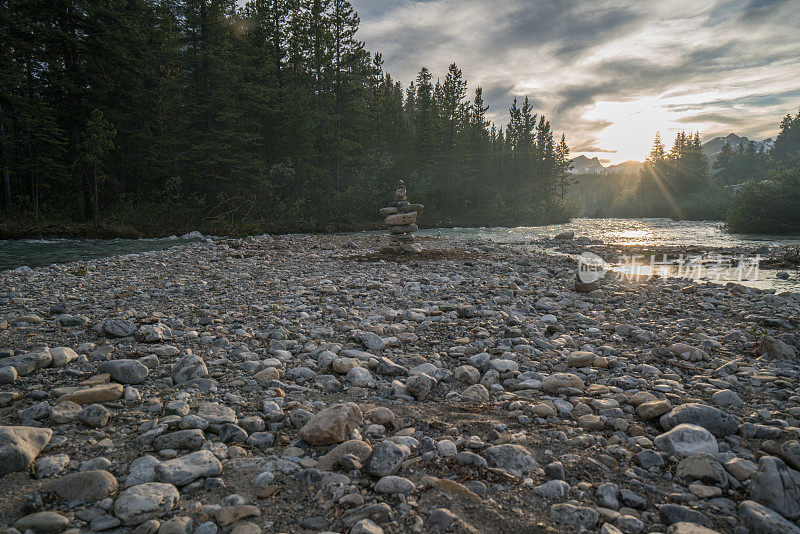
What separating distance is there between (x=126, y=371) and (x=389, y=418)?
7.92 feet

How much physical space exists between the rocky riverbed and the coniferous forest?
18800mm

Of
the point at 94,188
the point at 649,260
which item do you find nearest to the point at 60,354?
the point at 649,260

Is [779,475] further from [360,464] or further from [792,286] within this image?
[792,286]

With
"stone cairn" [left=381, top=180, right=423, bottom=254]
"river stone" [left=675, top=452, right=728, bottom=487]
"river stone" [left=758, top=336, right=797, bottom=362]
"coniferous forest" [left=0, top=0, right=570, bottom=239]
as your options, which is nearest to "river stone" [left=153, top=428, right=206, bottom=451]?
"river stone" [left=675, top=452, right=728, bottom=487]

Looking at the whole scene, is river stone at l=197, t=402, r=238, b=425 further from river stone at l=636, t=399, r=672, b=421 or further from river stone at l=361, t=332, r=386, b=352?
river stone at l=636, t=399, r=672, b=421

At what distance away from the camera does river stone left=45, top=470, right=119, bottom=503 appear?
1.83m

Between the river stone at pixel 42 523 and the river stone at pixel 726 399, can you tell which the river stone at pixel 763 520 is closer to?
the river stone at pixel 726 399

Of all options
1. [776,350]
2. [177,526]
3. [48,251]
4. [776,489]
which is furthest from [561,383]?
[48,251]

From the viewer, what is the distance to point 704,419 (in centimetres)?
266

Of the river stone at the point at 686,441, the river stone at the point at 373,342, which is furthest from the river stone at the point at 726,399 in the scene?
the river stone at the point at 373,342

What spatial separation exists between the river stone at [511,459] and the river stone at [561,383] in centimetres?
121

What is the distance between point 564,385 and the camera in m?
3.46

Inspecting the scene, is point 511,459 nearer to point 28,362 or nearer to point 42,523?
point 42,523

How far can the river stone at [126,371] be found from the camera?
321cm
